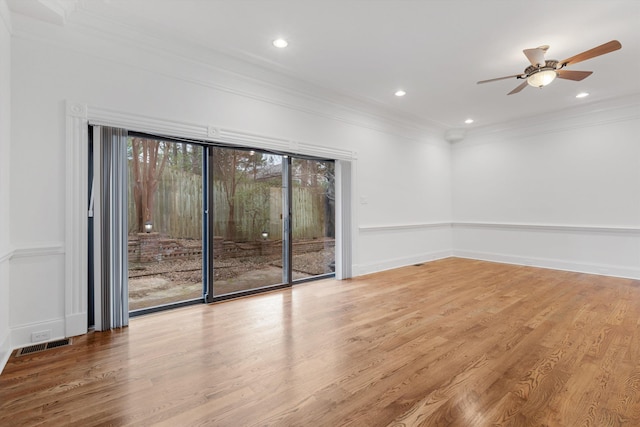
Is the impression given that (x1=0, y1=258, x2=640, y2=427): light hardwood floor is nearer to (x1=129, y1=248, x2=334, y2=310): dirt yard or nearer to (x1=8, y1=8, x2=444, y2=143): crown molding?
(x1=129, y1=248, x2=334, y2=310): dirt yard

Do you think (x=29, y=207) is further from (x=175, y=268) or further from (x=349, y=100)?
(x=349, y=100)

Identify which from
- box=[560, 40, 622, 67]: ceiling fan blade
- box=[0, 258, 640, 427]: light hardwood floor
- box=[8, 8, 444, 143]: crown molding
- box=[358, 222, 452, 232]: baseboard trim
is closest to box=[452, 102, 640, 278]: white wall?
box=[358, 222, 452, 232]: baseboard trim

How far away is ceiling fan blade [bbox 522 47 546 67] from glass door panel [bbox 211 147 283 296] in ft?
10.3

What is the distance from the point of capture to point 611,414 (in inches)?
69.7

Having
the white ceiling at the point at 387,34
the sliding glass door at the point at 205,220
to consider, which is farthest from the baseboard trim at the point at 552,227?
the sliding glass door at the point at 205,220

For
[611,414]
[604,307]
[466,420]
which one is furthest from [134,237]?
[604,307]

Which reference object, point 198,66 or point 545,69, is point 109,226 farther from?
point 545,69

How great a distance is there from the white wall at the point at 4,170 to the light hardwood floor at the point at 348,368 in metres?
0.28

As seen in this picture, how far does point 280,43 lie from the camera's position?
11.1 feet

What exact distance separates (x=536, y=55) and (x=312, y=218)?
353 centimetres

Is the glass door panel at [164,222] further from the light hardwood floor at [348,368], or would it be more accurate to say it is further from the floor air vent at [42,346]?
the floor air vent at [42,346]

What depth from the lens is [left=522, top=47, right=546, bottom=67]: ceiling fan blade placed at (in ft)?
9.89

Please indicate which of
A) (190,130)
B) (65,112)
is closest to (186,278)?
(190,130)

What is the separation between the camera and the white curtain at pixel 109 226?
2.94 meters
